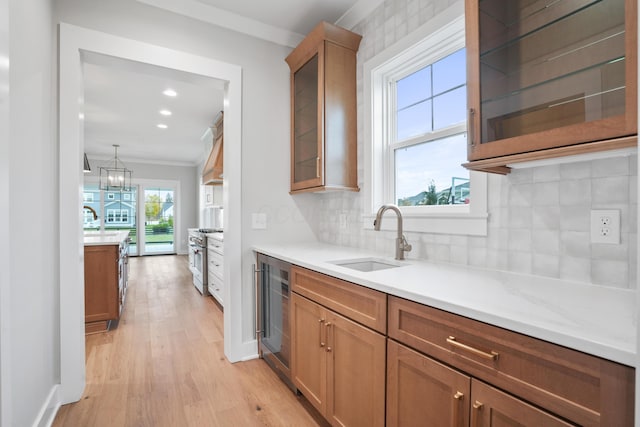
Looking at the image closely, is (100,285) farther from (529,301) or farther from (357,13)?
(529,301)

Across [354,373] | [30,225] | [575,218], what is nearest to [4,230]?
[30,225]

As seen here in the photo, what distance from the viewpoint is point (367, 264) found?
198 centimetres

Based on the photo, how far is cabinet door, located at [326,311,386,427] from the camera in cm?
122

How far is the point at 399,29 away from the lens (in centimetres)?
202

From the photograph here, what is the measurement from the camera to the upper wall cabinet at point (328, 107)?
224cm

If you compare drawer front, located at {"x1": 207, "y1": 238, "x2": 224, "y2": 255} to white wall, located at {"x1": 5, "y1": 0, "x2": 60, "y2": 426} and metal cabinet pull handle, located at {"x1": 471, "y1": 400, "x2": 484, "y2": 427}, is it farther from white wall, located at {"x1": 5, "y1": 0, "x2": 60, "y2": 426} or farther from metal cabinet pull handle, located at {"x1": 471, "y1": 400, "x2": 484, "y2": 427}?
metal cabinet pull handle, located at {"x1": 471, "y1": 400, "x2": 484, "y2": 427}

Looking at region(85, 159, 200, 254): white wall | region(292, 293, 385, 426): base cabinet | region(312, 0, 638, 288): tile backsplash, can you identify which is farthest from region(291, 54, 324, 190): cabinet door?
region(85, 159, 200, 254): white wall

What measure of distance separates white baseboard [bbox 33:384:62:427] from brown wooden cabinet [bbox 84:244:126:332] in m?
1.30

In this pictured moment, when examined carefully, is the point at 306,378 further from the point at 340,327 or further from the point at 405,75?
the point at 405,75

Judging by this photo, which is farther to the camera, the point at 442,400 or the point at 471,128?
the point at 471,128

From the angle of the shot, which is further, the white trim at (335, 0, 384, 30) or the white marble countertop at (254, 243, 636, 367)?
the white trim at (335, 0, 384, 30)

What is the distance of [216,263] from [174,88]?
7.39ft

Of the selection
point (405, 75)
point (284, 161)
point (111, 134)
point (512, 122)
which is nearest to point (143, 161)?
point (111, 134)

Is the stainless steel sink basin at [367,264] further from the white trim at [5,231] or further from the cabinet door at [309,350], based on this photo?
the white trim at [5,231]
